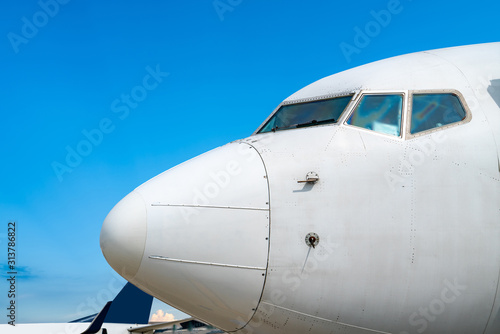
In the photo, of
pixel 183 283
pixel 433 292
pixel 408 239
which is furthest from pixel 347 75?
pixel 183 283

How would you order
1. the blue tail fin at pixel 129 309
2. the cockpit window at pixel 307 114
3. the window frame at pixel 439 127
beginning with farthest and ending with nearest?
the blue tail fin at pixel 129 309 < the cockpit window at pixel 307 114 < the window frame at pixel 439 127

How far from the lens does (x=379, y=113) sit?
7.48 metres

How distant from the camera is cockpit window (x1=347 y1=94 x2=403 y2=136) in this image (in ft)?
24.0

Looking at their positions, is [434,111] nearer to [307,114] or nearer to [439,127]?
[439,127]

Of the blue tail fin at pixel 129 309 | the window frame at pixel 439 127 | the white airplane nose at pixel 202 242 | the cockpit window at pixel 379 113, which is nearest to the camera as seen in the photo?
the white airplane nose at pixel 202 242

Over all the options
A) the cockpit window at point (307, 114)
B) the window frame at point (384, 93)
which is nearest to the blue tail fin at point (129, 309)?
the cockpit window at point (307, 114)

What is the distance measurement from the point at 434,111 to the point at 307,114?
177 cm

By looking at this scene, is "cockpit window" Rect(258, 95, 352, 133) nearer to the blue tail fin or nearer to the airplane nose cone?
the airplane nose cone

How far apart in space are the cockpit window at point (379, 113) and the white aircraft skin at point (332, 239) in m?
0.29

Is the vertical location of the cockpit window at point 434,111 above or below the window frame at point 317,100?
below

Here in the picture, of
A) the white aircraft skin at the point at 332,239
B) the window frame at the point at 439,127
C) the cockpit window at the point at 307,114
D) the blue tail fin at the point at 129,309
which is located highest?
the blue tail fin at the point at 129,309

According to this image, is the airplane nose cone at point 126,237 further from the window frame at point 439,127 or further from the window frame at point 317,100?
the window frame at point 439,127

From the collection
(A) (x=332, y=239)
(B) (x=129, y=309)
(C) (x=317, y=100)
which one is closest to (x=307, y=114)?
(C) (x=317, y=100)

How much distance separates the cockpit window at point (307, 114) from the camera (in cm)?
772
